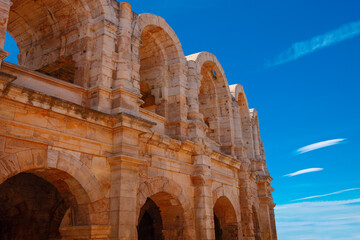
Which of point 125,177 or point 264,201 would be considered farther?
point 264,201

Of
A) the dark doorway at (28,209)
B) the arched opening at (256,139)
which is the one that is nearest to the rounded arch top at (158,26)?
the dark doorway at (28,209)

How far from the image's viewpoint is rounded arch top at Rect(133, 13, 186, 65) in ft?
30.7

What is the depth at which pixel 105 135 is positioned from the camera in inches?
295

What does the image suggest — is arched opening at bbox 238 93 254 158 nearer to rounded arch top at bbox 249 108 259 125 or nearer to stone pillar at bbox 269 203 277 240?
rounded arch top at bbox 249 108 259 125

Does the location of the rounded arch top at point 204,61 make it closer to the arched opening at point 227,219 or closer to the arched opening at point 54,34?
the arched opening at point 54,34

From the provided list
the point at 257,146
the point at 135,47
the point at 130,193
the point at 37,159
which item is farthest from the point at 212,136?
the point at 37,159

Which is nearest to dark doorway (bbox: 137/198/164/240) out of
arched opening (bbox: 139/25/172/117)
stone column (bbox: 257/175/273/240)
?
arched opening (bbox: 139/25/172/117)

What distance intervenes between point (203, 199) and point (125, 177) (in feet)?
11.2

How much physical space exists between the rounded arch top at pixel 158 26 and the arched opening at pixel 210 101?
8.61ft

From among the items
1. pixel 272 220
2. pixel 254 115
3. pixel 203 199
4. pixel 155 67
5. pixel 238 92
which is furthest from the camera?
pixel 254 115

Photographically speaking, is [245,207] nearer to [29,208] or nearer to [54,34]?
[29,208]

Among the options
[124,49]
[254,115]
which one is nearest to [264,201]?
[254,115]

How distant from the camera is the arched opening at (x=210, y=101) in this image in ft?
46.1

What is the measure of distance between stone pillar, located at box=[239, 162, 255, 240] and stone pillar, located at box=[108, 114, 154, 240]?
22.9ft
